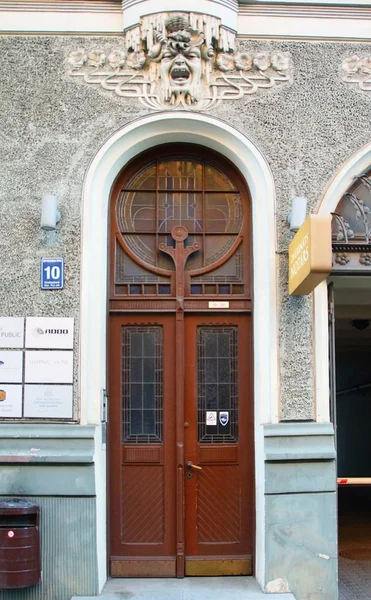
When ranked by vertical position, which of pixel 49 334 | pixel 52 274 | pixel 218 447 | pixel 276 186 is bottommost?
pixel 218 447

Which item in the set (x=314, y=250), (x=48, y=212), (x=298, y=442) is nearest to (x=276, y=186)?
(x=314, y=250)

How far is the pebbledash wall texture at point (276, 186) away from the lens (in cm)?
615

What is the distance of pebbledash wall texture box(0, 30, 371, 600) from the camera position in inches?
242

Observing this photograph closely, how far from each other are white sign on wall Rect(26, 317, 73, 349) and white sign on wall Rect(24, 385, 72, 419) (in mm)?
389

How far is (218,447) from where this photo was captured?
6.67 m

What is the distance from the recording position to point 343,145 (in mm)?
6711

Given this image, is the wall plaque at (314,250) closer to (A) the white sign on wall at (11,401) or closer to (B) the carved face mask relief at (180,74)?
(B) the carved face mask relief at (180,74)

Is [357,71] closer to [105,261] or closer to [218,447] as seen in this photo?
[105,261]

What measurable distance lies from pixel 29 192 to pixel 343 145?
10.2ft

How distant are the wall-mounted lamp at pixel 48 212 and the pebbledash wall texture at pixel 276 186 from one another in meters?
0.13

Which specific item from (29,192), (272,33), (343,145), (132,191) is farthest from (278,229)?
(29,192)

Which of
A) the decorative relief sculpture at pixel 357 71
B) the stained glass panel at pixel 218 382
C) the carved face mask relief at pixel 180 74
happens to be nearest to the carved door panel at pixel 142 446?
the stained glass panel at pixel 218 382

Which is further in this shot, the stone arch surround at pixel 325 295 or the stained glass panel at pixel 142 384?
the stained glass panel at pixel 142 384

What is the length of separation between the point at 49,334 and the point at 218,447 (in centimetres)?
197
